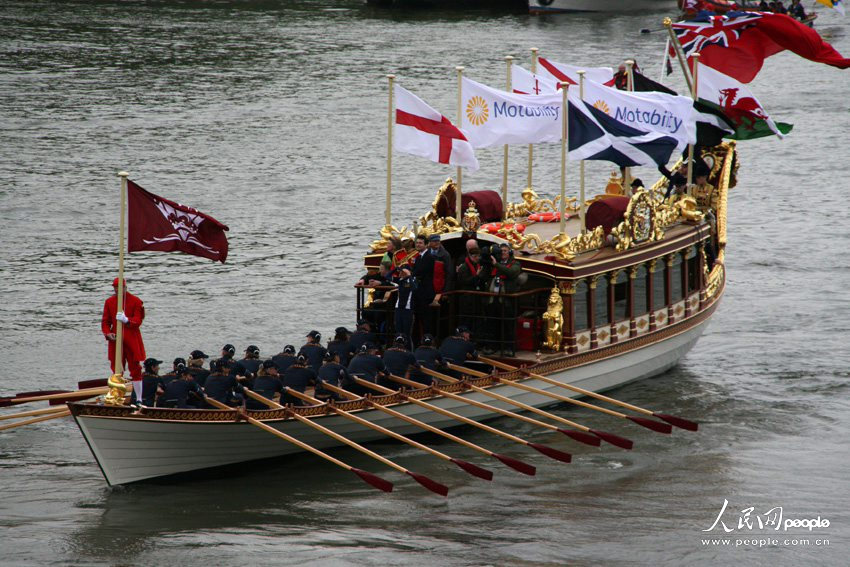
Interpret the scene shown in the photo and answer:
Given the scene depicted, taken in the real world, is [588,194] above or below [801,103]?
below

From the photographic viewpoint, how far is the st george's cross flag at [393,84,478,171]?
2706 cm

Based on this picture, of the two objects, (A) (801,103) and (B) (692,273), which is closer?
(B) (692,273)

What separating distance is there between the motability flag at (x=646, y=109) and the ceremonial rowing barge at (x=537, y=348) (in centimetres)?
144

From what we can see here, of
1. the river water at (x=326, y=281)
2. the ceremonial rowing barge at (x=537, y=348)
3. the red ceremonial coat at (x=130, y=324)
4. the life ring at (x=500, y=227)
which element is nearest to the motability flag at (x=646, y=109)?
the ceremonial rowing barge at (x=537, y=348)

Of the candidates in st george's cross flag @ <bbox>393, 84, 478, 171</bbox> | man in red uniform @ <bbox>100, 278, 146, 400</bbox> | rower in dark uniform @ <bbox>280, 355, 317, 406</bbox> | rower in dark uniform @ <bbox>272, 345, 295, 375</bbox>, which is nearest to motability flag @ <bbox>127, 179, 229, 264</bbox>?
man in red uniform @ <bbox>100, 278, 146, 400</bbox>

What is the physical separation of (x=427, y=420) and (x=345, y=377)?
1.84m

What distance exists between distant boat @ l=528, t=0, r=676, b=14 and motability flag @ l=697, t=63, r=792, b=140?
64081 millimetres

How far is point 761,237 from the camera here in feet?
157

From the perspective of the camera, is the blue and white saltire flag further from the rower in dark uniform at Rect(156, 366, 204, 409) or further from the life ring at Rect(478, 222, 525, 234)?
the rower in dark uniform at Rect(156, 366, 204, 409)

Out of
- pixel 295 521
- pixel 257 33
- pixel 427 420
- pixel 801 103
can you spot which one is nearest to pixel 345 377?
pixel 427 420

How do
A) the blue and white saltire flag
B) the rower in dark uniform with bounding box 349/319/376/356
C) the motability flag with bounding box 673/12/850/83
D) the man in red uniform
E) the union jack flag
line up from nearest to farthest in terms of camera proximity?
the man in red uniform → the rower in dark uniform with bounding box 349/319/376/356 → the blue and white saltire flag → the motability flag with bounding box 673/12/850/83 → the union jack flag

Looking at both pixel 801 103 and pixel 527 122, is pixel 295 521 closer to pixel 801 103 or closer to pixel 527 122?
pixel 527 122

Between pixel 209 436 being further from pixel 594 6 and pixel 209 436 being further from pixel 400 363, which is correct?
pixel 594 6

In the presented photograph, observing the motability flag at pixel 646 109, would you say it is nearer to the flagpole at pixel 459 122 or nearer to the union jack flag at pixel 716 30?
the flagpole at pixel 459 122
